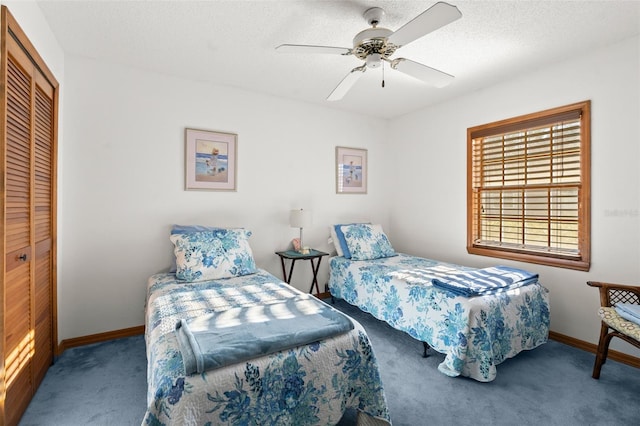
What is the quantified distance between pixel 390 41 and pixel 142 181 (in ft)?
8.25

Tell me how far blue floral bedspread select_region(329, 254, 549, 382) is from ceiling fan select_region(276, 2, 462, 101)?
1.71 meters

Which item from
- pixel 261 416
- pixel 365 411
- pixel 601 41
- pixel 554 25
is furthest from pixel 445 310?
pixel 601 41

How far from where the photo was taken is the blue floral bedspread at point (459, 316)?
2205 mm

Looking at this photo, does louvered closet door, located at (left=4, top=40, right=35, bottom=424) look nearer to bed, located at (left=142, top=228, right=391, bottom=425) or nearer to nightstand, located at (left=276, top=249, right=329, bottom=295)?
bed, located at (left=142, top=228, right=391, bottom=425)

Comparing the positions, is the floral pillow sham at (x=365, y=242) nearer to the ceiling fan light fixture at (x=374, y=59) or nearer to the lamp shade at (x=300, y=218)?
the lamp shade at (x=300, y=218)

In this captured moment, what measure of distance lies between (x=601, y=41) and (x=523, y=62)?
52 centimetres

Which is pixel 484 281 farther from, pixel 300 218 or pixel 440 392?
pixel 300 218

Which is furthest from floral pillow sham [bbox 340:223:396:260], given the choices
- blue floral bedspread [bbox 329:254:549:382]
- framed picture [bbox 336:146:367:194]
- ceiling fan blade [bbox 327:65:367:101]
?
ceiling fan blade [bbox 327:65:367:101]

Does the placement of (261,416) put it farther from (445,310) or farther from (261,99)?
(261,99)

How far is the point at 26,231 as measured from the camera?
1.92 metres

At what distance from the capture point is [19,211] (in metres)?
1.82

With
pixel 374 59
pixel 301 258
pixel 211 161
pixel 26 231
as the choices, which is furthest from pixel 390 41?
pixel 26 231

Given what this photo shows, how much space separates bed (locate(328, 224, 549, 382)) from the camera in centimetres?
221

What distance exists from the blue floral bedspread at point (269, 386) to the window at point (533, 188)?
2.34m
